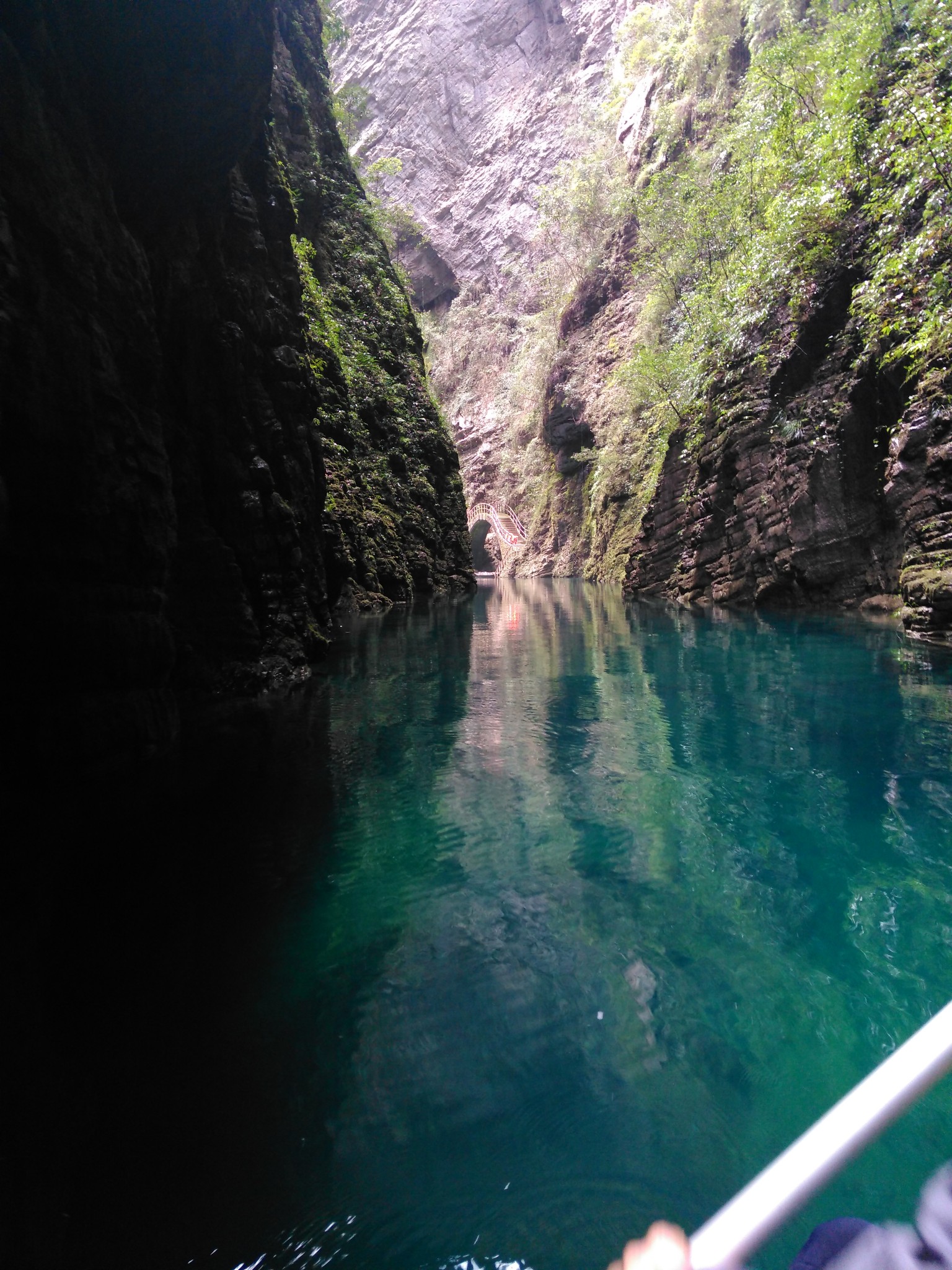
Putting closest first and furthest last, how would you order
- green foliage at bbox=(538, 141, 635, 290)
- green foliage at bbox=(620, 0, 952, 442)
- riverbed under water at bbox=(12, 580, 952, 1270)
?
riverbed under water at bbox=(12, 580, 952, 1270), green foliage at bbox=(620, 0, 952, 442), green foliage at bbox=(538, 141, 635, 290)

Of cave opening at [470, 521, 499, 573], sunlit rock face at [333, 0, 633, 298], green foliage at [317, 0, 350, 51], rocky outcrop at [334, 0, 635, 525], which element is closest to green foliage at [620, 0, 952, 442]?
green foliage at [317, 0, 350, 51]

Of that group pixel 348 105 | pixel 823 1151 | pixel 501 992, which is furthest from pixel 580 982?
pixel 348 105

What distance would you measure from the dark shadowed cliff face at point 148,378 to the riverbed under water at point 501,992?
1529 mm

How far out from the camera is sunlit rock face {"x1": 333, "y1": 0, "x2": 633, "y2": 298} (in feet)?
167

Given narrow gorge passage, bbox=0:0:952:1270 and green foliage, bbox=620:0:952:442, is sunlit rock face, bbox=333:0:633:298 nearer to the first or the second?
green foliage, bbox=620:0:952:442

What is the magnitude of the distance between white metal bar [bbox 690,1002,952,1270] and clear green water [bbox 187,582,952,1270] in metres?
1.30

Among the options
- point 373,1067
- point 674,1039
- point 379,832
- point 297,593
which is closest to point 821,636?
point 297,593

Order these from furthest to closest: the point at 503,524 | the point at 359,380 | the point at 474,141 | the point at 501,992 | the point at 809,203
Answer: the point at 474,141 → the point at 503,524 → the point at 359,380 → the point at 809,203 → the point at 501,992

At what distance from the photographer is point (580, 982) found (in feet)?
9.82

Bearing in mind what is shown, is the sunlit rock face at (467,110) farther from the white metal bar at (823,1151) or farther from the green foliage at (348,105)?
the white metal bar at (823,1151)

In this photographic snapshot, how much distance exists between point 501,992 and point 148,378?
5.91 meters

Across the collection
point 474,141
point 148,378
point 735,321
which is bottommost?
point 148,378

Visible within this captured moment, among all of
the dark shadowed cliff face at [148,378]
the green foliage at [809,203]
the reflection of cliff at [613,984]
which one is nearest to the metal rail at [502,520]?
the green foliage at [809,203]

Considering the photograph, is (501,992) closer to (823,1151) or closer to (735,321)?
(823,1151)
